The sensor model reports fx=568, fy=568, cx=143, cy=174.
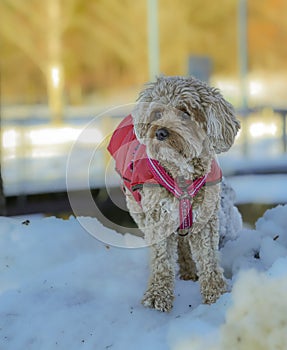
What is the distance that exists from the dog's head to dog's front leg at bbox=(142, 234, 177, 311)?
56 cm

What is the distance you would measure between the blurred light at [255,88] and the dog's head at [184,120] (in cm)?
2570

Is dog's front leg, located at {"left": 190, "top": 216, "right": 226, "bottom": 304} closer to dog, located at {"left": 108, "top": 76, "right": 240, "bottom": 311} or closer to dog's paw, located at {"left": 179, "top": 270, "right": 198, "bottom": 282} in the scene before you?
dog, located at {"left": 108, "top": 76, "right": 240, "bottom": 311}

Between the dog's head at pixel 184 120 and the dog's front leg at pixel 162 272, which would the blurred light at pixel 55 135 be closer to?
the dog's front leg at pixel 162 272

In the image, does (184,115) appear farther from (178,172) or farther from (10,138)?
(10,138)

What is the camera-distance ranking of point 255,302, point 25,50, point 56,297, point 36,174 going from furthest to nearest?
point 25,50
point 36,174
point 56,297
point 255,302

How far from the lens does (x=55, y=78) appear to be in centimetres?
2736

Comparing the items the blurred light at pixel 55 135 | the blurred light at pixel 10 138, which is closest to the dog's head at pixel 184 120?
the blurred light at pixel 10 138

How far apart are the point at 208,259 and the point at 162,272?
10.6 inches

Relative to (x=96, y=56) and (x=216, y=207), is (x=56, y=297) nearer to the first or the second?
(x=216, y=207)

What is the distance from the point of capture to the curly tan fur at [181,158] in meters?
2.92

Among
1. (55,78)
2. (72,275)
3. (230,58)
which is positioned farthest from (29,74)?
(72,275)

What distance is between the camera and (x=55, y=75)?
26.9 metres

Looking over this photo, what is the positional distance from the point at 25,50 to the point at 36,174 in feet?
70.2

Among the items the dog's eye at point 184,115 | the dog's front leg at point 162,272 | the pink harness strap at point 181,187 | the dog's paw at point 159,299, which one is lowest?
the dog's paw at point 159,299
